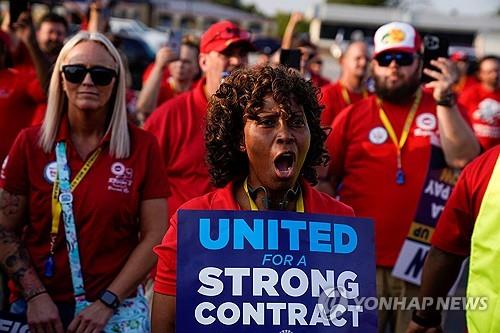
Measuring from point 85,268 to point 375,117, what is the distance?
2420 millimetres

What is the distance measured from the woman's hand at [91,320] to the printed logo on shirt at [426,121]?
2.59 meters

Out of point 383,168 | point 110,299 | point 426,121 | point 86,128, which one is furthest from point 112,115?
point 426,121

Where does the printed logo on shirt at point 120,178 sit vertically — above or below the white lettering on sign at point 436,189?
above

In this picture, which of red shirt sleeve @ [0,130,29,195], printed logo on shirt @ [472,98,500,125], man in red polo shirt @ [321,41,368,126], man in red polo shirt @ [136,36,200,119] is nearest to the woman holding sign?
red shirt sleeve @ [0,130,29,195]

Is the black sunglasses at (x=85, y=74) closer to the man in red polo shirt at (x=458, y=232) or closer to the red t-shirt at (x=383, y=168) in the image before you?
the man in red polo shirt at (x=458, y=232)

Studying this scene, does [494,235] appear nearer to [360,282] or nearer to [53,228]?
[360,282]

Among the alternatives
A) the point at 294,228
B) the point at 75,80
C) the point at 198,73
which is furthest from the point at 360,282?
the point at 198,73

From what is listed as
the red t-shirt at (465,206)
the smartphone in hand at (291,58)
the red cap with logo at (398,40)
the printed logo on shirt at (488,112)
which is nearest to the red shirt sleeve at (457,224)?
the red t-shirt at (465,206)

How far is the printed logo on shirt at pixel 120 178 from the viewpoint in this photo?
411cm

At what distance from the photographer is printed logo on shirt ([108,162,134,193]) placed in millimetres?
4113

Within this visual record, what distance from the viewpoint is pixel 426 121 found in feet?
18.9

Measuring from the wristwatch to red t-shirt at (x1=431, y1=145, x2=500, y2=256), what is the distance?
54.3 inches

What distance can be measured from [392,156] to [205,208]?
2.76 m

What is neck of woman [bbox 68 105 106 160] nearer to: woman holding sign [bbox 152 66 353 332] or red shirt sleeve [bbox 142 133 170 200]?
red shirt sleeve [bbox 142 133 170 200]
